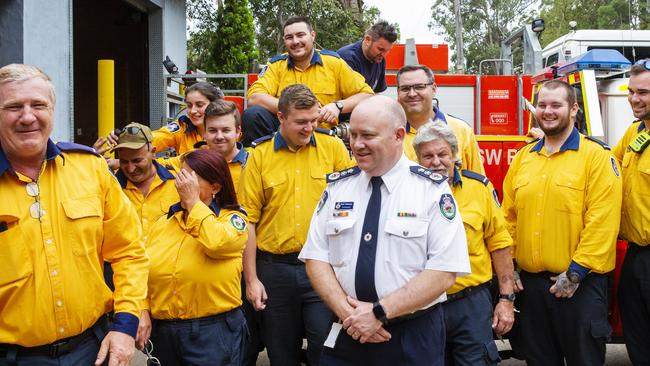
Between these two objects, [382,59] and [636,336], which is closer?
[636,336]

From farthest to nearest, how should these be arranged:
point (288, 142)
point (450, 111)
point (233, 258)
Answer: point (450, 111), point (288, 142), point (233, 258)

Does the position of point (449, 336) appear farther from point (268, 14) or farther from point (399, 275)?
point (268, 14)

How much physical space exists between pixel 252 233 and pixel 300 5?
68.4 feet

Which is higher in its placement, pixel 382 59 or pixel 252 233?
pixel 382 59

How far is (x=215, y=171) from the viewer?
3.95 meters

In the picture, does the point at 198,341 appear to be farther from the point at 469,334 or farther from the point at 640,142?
the point at 640,142

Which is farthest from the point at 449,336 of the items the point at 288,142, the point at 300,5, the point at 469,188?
the point at 300,5

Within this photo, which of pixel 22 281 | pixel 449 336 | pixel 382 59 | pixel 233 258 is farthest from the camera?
pixel 382 59

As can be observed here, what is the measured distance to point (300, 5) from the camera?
24.4 metres

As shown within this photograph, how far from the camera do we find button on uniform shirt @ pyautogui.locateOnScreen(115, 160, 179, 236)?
443 cm

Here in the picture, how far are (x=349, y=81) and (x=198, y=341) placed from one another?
7.63 feet

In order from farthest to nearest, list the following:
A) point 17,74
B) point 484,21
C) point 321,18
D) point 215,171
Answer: point 484,21, point 321,18, point 215,171, point 17,74

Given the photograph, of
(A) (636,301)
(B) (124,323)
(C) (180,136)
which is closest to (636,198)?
(A) (636,301)

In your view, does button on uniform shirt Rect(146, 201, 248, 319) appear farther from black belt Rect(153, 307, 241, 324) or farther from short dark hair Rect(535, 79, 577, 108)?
short dark hair Rect(535, 79, 577, 108)
